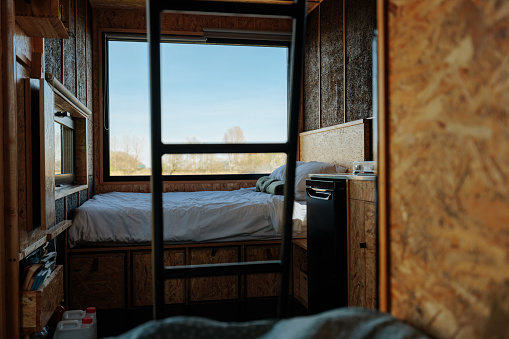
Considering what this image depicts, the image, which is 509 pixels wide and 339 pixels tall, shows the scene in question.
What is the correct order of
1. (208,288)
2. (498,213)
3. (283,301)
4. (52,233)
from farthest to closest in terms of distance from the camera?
(208,288) < (52,233) < (283,301) < (498,213)

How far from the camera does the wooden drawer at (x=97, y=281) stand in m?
3.13

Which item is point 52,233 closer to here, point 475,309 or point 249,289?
point 249,289

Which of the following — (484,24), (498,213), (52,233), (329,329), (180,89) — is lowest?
(52,233)

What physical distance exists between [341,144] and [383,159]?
3501 millimetres

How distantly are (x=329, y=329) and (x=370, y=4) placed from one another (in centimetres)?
371

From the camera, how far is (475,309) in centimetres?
53

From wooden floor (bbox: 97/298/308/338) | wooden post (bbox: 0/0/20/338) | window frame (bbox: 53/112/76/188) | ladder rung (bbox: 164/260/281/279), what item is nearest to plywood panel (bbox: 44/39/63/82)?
window frame (bbox: 53/112/76/188)

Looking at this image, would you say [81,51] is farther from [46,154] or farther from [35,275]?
[35,275]

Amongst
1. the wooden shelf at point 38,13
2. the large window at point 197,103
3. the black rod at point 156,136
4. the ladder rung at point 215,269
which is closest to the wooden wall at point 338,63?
the large window at point 197,103

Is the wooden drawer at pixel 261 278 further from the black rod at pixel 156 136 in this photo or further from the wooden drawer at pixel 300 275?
the black rod at pixel 156 136

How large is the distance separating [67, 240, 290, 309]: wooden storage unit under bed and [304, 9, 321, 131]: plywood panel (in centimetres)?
219

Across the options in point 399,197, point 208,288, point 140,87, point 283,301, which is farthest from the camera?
point 140,87

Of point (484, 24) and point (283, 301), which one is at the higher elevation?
point (484, 24)

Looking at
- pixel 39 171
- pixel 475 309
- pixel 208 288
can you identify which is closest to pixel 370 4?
pixel 208 288
